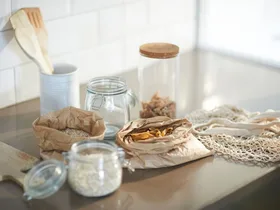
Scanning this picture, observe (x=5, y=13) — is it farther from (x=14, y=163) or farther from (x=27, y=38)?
(x=14, y=163)

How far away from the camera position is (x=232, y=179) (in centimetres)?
121

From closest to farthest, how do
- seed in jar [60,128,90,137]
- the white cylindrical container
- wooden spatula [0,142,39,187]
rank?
1. wooden spatula [0,142,39,187]
2. seed in jar [60,128,90,137]
3. the white cylindrical container

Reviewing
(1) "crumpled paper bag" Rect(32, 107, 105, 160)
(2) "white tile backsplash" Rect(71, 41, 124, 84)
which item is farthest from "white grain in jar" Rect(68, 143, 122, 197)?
(2) "white tile backsplash" Rect(71, 41, 124, 84)

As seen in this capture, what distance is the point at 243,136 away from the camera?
4.54ft

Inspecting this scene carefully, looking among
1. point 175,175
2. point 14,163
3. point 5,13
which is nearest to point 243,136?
point 175,175

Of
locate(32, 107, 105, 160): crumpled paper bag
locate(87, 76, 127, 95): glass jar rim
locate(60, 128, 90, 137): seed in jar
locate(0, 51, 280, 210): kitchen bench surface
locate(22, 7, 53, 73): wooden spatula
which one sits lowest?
locate(0, 51, 280, 210): kitchen bench surface

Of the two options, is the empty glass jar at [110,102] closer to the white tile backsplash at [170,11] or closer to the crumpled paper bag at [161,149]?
the crumpled paper bag at [161,149]

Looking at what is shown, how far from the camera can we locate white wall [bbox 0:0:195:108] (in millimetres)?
1514

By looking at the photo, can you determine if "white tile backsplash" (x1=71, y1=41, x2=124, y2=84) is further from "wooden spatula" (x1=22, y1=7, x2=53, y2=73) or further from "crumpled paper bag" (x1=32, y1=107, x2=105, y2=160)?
"crumpled paper bag" (x1=32, y1=107, x2=105, y2=160)

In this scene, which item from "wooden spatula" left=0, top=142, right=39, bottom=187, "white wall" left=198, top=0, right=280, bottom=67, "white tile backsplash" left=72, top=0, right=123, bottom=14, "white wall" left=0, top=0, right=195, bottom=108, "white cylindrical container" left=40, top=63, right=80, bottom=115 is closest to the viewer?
"wooden spatula" left=0, top=142, right=39, bottom=187

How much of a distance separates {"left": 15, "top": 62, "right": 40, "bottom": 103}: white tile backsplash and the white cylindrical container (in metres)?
0.13

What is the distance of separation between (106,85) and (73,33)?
0.97 feet

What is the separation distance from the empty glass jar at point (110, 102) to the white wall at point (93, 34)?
250 mm

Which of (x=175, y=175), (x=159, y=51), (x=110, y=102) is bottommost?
(x=175, y=175)
